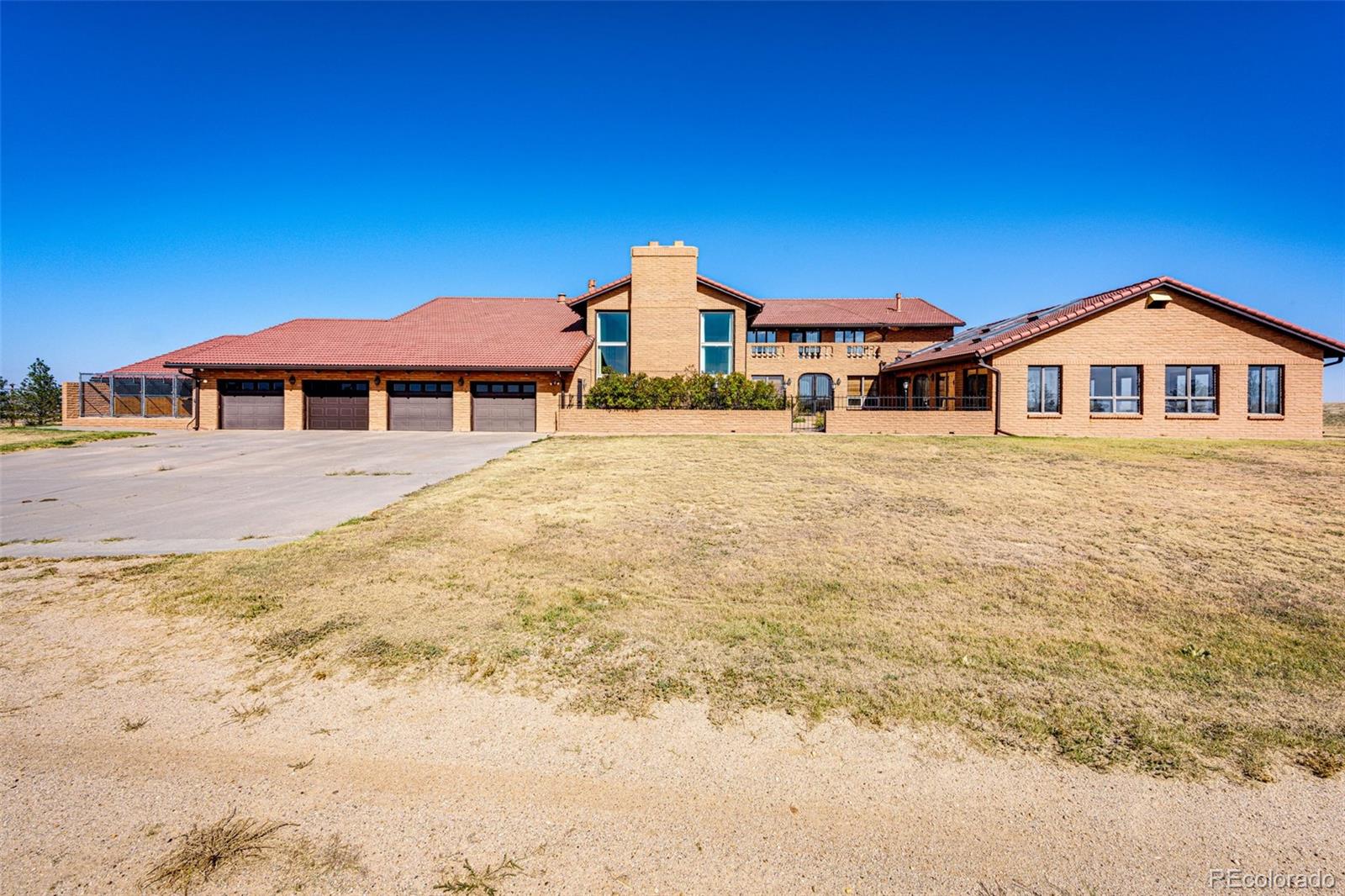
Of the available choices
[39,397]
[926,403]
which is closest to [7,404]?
[39,397]

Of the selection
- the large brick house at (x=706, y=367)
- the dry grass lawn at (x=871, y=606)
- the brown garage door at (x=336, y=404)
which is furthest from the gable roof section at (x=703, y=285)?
the dry grass lawn at (x=871, y=606)

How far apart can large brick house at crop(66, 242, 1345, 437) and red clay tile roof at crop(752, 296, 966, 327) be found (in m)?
2.68

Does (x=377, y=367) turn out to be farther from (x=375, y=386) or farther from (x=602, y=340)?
(x=602, y=340)

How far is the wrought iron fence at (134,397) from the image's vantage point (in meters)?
28.8

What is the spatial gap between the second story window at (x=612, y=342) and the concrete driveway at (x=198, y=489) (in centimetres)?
1178

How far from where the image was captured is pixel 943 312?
42.6 metres

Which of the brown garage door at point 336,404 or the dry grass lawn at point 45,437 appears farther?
the brown garage door at point 336,404

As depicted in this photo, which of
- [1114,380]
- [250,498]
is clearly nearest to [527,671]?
[250,498]

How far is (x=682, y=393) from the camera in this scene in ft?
85.7

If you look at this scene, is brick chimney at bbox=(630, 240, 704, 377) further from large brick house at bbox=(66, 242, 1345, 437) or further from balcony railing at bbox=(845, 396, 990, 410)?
balcony railing at bbox=(845, 396, 990, 410)

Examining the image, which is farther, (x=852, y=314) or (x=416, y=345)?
(x=852, y=314)

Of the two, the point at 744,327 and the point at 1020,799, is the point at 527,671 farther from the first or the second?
the point at 744,327

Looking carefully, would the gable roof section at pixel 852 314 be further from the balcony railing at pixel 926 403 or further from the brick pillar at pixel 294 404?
the brick pillar at pixel 294 404

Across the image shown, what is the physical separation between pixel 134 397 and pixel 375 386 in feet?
38.3
